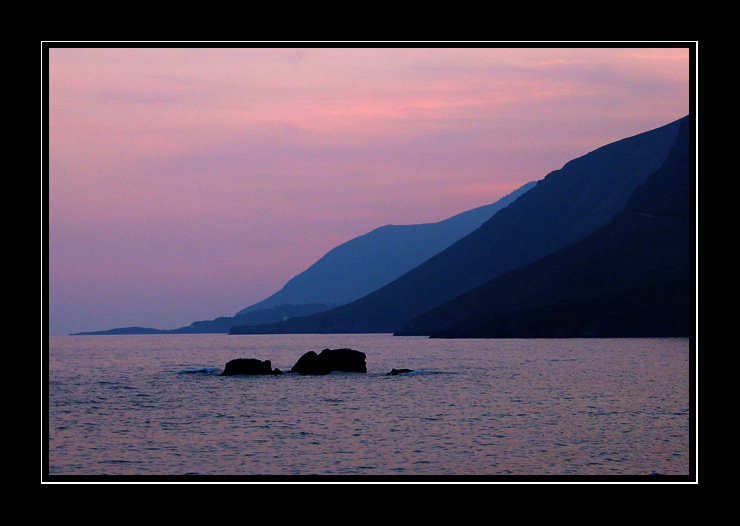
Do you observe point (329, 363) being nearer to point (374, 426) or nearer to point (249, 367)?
point (249, 367)

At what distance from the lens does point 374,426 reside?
5019 cm

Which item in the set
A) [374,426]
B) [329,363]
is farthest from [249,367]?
[374,426]

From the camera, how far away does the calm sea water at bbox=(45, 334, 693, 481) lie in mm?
35562

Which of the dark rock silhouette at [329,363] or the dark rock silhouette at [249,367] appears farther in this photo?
the dark rock silhouette at [249,367]

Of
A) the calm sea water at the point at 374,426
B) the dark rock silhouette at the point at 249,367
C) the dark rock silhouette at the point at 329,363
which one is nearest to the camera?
the calm sea water at the point at 374,426

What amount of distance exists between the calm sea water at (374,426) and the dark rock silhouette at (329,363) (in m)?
4.77

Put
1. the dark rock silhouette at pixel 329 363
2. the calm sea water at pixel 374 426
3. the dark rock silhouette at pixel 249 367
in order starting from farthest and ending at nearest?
the dark rock silhouette at pixel 249 367 → the dark rock silhouette at pixel 329 363 → the calm sea water at pixel 374 426

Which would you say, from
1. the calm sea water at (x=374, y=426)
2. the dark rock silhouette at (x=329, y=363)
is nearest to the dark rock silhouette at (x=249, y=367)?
the dark rock silhouette at (x=329, y=363)

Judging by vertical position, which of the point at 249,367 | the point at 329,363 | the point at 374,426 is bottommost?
the point at 249,367

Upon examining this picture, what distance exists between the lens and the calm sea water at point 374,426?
3556 cm

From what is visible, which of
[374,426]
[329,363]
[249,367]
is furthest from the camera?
[329,363]

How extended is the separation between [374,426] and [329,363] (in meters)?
56.4

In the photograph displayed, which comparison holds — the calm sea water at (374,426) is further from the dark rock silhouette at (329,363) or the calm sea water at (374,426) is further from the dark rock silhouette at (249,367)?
the dark rock silhouette at (249,367)
